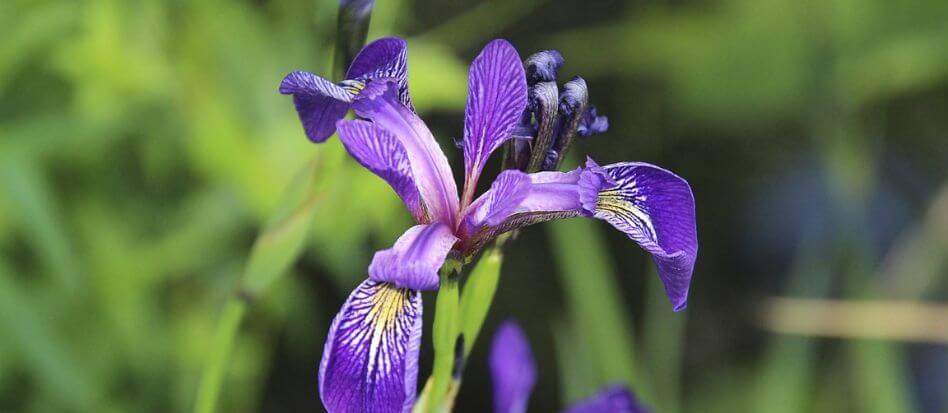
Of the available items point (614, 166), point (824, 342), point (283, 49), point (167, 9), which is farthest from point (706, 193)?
point (614, 166)

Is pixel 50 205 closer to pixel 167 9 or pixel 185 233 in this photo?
pixel 185 233

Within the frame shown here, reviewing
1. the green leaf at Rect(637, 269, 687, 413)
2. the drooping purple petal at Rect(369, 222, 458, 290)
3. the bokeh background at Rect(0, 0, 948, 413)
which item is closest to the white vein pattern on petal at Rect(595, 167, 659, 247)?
the drooping purple petal at Rect(369, 222, 458, 290)

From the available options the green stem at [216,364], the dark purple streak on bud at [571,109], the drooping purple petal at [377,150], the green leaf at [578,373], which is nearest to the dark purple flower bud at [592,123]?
the dark purple streak on bud at [571,109]

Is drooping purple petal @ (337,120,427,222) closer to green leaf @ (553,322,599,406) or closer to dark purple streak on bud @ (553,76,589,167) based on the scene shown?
dark purple streak on bud @ (553,76,589,167)

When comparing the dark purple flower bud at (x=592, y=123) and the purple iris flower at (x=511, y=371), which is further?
the purple iris flower at (x=511, y=371)

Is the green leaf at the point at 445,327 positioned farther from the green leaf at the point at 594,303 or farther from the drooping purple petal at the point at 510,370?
the green leaf at the point at 594,303

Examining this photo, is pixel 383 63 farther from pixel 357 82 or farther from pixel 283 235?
pixel 283 235

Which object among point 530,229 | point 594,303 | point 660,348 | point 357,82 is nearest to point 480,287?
point 357,82
